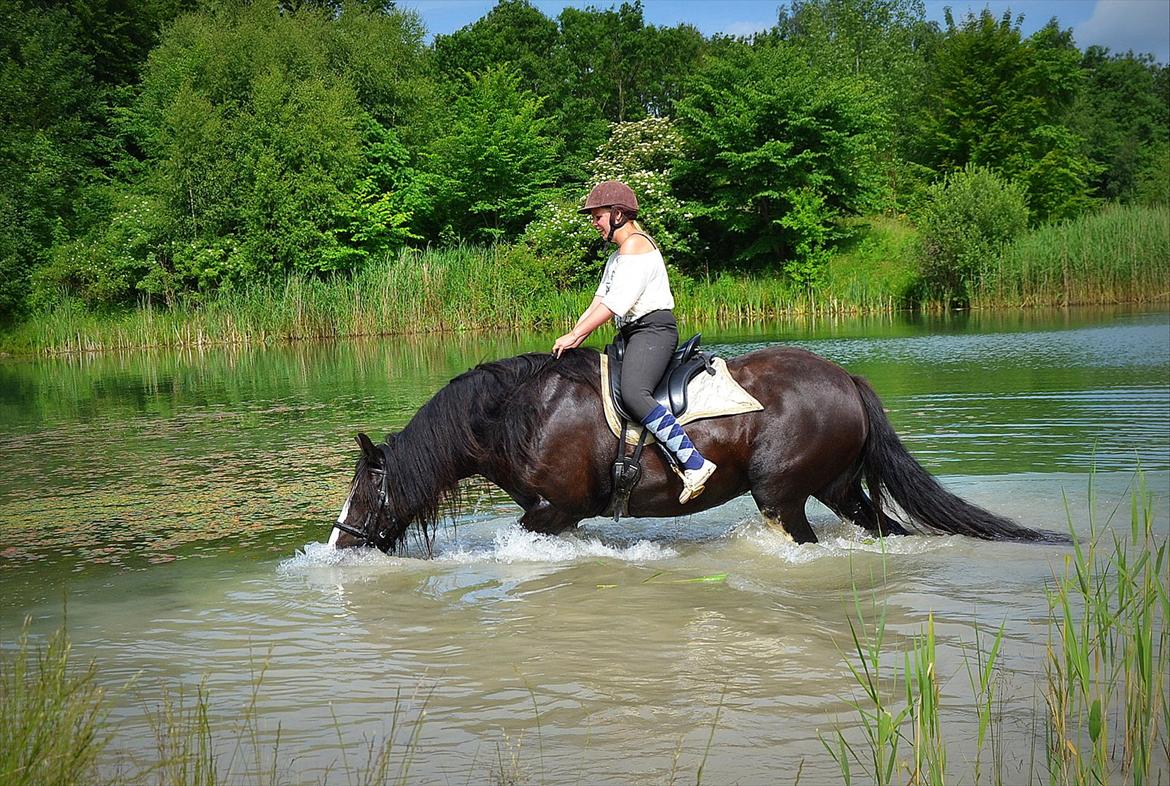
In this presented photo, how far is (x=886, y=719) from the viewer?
2988 millimetres

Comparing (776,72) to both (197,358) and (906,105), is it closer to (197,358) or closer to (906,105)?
(906,105)

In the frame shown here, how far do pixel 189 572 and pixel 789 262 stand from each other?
34173mm

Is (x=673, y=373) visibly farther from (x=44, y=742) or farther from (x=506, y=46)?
(x=506, y=46)

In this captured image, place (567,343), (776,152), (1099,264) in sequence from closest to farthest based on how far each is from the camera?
(567,343) < (1099,264) < (776,152)

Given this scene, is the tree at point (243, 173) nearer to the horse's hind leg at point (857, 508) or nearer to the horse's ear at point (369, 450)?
the horse's ear at point (369, 450)

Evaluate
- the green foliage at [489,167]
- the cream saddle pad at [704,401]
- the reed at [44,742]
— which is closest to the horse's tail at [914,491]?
the cream saddle pad at [704,401]

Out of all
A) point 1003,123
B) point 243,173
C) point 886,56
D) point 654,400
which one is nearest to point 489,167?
point 243,173

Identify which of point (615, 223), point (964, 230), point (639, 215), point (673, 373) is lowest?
point (673, 373)

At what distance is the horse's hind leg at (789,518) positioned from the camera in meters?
7.16

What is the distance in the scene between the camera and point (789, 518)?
7215 mm

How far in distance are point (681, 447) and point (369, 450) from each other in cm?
212

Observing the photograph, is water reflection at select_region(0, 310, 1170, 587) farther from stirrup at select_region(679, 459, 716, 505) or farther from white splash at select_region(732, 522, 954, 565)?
stirrup at select_region(679, 459, 716, 505)

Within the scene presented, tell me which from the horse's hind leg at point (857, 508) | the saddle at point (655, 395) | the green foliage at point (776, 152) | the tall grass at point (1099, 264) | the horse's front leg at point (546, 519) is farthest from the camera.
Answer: the green foliage at point (776, 152)

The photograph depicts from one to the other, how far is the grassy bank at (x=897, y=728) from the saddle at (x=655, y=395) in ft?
7.23
